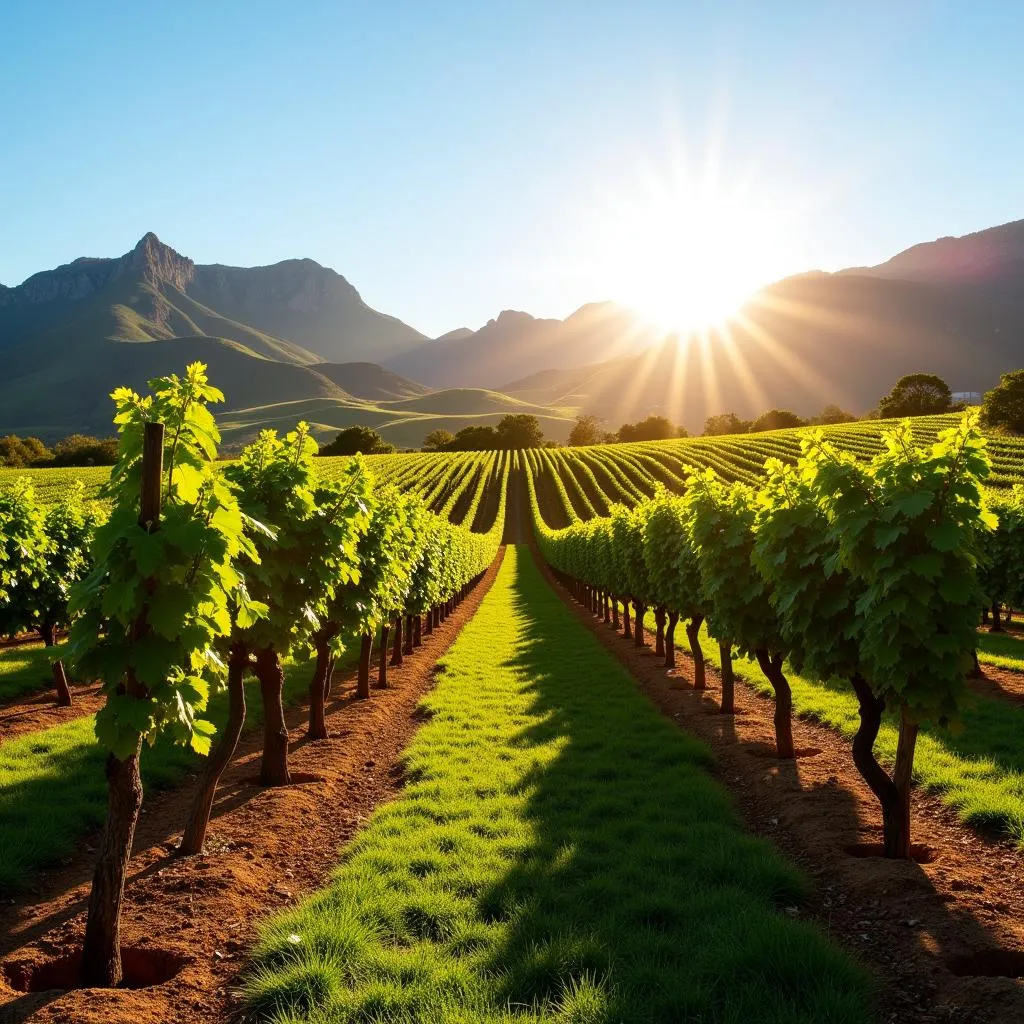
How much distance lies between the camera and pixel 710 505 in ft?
49.5

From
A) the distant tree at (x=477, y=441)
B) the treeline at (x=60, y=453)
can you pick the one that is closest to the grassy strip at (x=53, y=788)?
the treeline at (x=60, y=453)

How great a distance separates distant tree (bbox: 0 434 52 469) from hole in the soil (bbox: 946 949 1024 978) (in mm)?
118760

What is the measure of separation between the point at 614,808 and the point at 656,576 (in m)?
11.1

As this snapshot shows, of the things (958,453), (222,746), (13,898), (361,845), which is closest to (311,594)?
(222,746)

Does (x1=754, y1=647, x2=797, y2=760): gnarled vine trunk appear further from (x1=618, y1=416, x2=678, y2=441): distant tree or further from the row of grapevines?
(x1=618, y1=416, x2=678, y2=441): distant tree

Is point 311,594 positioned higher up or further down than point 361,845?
higher up

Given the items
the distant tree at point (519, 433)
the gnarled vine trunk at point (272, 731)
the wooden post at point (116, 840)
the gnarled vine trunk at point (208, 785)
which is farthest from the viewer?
the distant tree at point (519, 433)

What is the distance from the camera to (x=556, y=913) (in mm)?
6773

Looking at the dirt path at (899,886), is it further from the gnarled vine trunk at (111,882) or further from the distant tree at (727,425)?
the distant tree at (727,425)

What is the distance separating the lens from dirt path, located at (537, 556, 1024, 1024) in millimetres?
5660

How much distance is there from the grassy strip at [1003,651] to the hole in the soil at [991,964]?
13.7 metres

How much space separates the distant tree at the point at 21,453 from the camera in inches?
3957

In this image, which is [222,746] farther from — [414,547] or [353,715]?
[414,547]

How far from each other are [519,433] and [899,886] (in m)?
151
